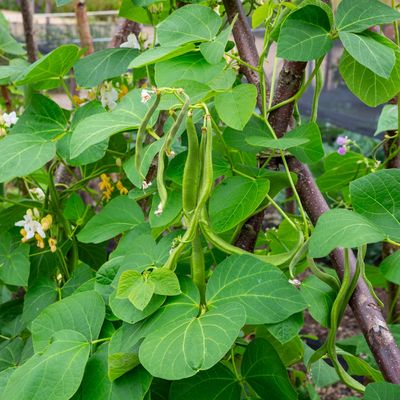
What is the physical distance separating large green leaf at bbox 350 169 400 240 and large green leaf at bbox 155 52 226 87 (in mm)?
192

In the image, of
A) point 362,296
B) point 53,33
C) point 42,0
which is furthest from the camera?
point 42,0

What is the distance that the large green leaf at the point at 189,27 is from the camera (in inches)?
27.1

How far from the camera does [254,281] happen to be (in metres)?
0.60

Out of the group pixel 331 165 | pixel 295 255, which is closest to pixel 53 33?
pixel 331 165

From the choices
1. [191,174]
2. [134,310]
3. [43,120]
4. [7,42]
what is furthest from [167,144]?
[7,42]

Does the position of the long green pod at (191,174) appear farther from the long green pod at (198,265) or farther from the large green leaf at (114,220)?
the large green leaf at (114,220)

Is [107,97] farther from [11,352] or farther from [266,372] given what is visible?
[266,372]

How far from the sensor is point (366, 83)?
0.75 metres

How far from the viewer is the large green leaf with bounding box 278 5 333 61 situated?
652 millimetres

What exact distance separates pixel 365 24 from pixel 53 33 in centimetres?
603

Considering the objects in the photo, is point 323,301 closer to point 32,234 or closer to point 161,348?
point 161,348

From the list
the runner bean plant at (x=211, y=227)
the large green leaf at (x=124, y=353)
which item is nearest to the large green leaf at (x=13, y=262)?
the runner bean plant at (x=211, y=227)

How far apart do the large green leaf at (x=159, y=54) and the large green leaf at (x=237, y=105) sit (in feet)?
0.21

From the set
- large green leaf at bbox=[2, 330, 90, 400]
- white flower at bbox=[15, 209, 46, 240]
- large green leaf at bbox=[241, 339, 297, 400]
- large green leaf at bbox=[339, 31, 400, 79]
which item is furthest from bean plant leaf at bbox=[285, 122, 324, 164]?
white flower at bbox=[15, 209, 46, 240]
